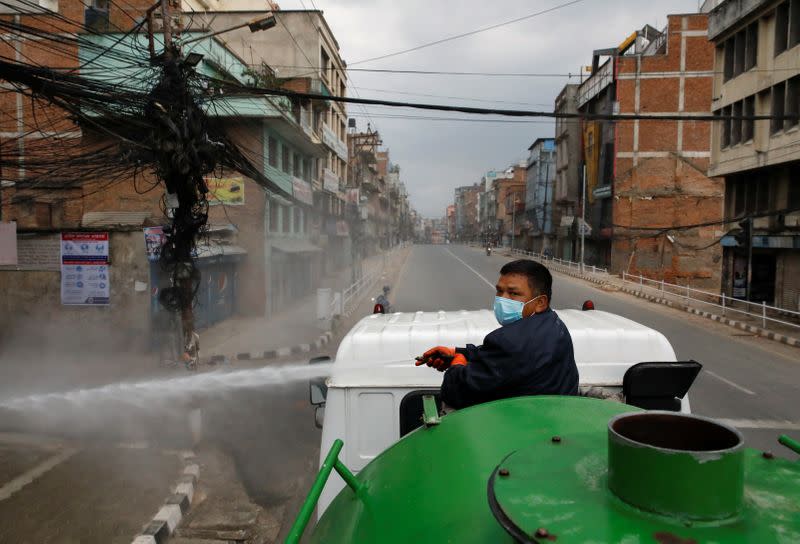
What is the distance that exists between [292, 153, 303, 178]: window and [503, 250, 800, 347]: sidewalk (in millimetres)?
16629

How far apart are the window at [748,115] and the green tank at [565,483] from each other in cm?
2282

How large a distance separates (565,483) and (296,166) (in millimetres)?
25004

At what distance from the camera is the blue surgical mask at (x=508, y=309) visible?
2484 mm

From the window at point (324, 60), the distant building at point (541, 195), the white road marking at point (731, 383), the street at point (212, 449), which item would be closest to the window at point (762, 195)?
the street at point (212, 449)

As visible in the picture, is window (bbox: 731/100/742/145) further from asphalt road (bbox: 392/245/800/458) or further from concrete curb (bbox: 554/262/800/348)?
asphalt road (bbox: 392/245/800/458)

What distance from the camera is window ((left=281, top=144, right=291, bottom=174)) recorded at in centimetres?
2255

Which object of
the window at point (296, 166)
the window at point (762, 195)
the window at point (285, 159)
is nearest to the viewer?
the window at point (762, 195)

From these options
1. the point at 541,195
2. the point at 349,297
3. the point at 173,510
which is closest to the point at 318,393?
the point at 173,510

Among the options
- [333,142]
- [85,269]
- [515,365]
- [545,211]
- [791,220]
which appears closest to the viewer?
[515,365]

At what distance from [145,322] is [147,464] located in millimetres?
8124

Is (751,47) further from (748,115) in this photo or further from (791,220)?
(791,220)

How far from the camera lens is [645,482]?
113 cm

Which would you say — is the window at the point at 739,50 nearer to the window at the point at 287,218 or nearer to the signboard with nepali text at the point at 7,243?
the window at the point at 287,218

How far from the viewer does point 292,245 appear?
23078 mm
